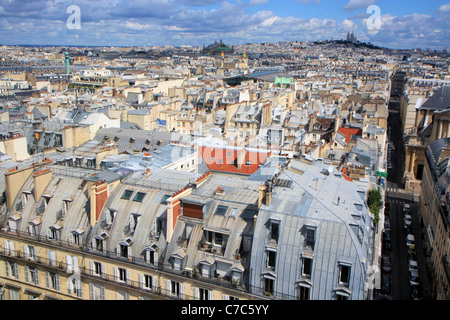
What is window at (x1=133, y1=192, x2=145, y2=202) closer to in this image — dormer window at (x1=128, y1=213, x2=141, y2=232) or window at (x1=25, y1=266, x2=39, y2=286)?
dormer window at (x1=128, y1=213, x2=141, y2=232)

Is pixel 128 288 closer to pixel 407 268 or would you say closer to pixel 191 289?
pixel 191 289

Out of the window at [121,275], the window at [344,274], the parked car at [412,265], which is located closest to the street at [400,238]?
the parked car at [412,265]

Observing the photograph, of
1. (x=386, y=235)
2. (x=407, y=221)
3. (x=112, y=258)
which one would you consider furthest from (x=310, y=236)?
(x=407, y=221)

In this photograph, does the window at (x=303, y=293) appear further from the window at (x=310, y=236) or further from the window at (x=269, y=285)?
the window at (x=310, y=236)

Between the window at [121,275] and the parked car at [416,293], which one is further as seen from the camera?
the parked car at [416,293]

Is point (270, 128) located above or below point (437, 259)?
above

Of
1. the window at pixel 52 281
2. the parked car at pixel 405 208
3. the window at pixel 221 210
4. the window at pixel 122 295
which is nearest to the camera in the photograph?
the window at pixel 221 210
